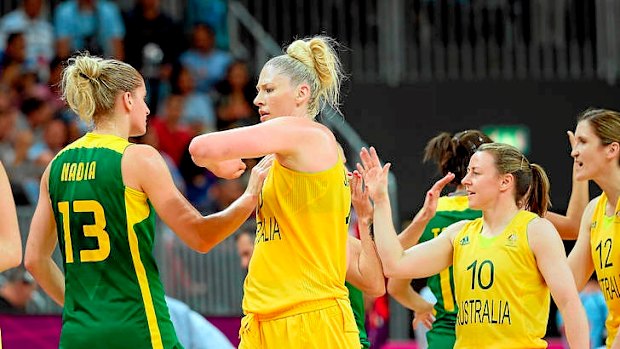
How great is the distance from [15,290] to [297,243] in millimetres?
5346

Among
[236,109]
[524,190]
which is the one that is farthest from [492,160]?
[236,109]

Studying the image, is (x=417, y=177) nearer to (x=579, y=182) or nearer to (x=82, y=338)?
(x=579, y=182)

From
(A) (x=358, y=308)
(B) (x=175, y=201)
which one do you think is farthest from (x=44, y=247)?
(A) (x=358, y=308)

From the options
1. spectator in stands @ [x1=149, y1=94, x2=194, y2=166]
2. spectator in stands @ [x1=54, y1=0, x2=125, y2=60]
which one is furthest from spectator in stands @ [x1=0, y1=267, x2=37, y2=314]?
spectator in stands @ [x1=54, y1=0, x2=125, y2=60]

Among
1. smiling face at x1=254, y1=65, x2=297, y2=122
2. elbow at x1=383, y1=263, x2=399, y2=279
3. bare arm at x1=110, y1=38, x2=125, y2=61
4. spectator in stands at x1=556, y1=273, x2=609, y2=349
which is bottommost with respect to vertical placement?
spectator in stands at x1=556, y1=273, x2=609, y2=349

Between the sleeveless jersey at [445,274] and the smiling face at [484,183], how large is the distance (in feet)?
2.65

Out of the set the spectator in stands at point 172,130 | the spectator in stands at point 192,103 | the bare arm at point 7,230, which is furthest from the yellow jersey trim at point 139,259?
the spectator in stands at point 192,103

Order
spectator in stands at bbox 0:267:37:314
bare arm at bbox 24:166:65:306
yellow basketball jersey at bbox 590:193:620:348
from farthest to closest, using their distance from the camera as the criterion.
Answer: spectator in stands at bbox 0:267:37:314
yellow basketball jersey at bbox 590:193:620:348
bare arm at bbox 24:166:65:306

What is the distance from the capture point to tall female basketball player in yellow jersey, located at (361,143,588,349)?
5449mm

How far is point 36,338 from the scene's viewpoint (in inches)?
356

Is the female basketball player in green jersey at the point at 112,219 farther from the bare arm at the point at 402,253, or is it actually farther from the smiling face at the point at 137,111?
the bare arm at the point at 402,253

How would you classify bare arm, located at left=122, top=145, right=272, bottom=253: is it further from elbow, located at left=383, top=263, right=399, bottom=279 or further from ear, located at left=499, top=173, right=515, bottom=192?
ear, located at left=499, top=173, right=515, bottom=192

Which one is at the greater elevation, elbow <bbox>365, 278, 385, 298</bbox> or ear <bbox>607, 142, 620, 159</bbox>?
ear <bbox>607, 142, 620, 159</bbox>

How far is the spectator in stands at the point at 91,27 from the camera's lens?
523 inches
